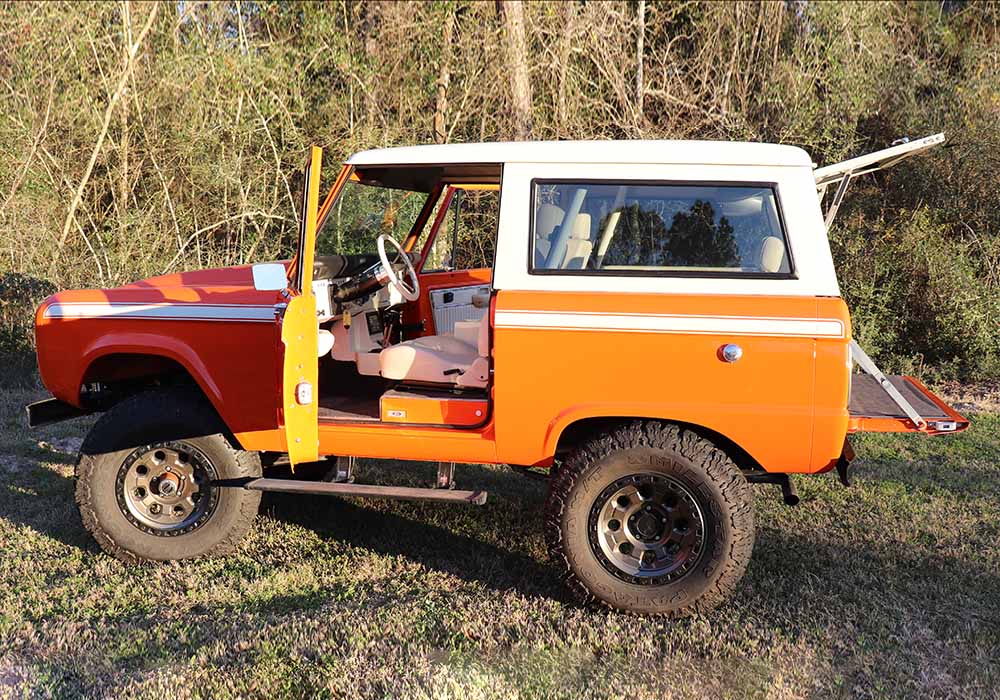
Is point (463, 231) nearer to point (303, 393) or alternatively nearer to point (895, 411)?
point (303, 393)

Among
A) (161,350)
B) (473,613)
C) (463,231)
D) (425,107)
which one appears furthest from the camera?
(425,107)

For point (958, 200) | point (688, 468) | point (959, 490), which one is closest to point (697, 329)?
point (688, 468)

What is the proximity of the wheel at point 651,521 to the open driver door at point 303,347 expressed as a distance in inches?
45.0

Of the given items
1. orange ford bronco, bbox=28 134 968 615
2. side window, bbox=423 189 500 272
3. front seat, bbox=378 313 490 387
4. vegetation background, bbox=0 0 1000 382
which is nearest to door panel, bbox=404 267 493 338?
side window, bbox=423 189 500 272

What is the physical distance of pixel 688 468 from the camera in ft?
12.0

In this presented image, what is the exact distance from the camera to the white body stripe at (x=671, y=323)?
3488 millimetres

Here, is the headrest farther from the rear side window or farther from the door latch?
the door latch

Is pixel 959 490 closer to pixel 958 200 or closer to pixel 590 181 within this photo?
pixel 590 181

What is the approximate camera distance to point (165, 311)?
166 inches

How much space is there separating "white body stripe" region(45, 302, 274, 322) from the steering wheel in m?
0.72

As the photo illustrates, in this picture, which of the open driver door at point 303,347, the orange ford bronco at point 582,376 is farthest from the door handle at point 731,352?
the open driver door at point 303,347

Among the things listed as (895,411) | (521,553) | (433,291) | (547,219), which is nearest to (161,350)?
(433,291)

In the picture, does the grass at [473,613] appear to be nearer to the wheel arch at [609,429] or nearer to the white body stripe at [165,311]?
the wheel arch at [609,429]

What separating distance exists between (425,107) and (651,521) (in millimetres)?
7914
